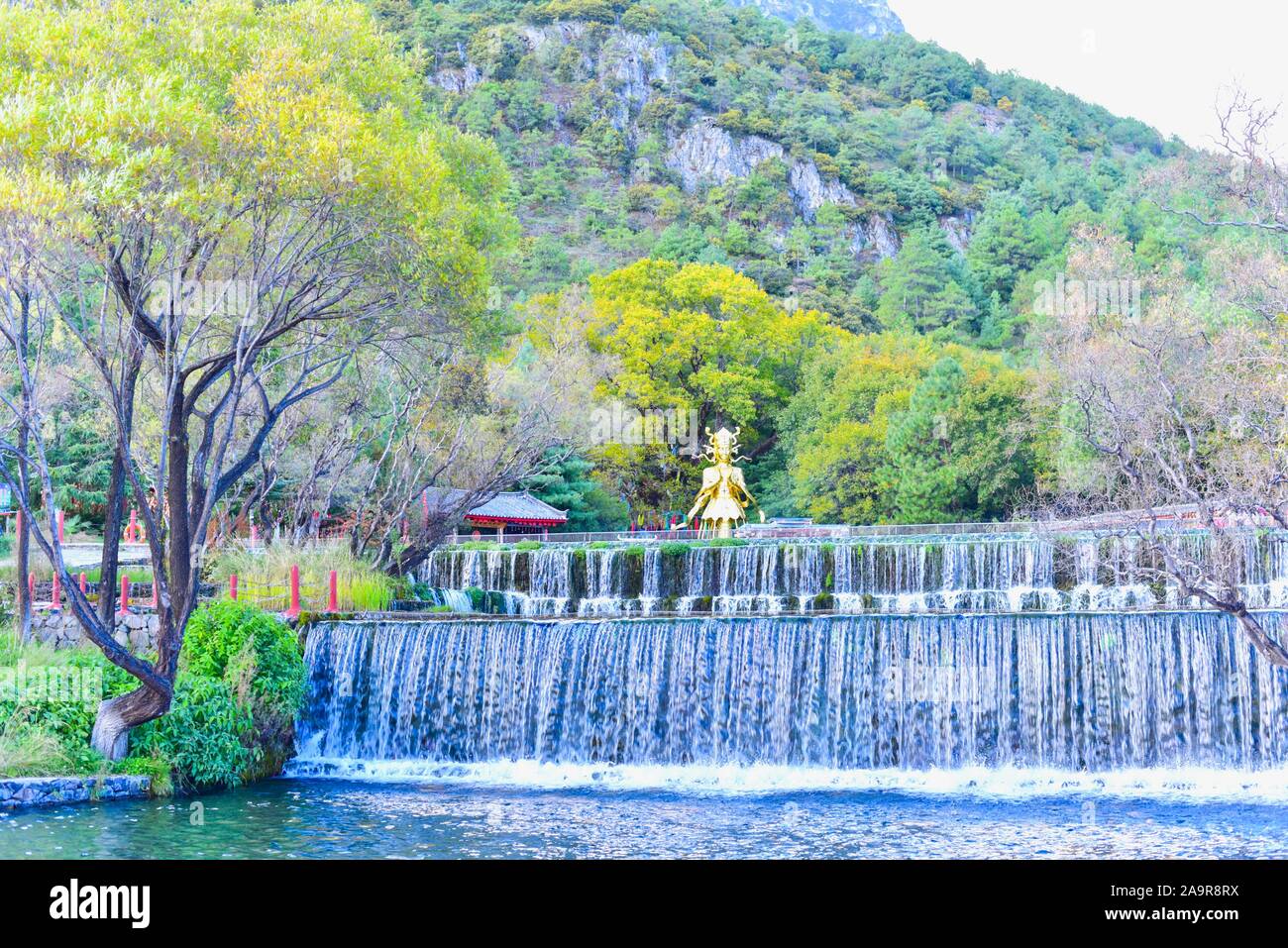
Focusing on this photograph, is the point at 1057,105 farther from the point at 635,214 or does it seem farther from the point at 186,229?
the point at 186,229

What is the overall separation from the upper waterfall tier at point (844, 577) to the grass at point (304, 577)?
438cm

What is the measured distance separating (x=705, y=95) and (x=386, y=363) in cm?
8676

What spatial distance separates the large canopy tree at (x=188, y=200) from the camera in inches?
555

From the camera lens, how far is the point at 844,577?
88.2 ft

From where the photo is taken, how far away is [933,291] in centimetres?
6925

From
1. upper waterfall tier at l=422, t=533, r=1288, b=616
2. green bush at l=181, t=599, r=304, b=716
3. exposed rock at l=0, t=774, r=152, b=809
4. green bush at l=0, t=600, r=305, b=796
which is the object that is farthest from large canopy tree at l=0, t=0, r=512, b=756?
upper waterfall tier at l=422, t=533, r=1288, b=616

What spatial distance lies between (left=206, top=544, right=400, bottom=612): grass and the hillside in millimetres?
42283

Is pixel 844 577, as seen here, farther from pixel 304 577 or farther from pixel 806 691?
pixel 304 577

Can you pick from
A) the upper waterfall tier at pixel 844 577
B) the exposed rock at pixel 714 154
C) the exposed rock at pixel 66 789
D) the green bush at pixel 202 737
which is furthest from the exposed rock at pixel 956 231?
the exposed rock at pixel 66 789

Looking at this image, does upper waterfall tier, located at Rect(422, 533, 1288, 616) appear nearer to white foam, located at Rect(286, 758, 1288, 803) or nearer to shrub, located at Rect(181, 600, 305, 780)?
white foam, located at Rect(286, 758, 1288, 803)

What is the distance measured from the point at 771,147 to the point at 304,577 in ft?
270

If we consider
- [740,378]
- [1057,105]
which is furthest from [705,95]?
[740,378]

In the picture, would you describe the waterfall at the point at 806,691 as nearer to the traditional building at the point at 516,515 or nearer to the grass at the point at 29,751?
the grass at the point at 29,751

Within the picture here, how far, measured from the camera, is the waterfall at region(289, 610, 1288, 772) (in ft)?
57.4
